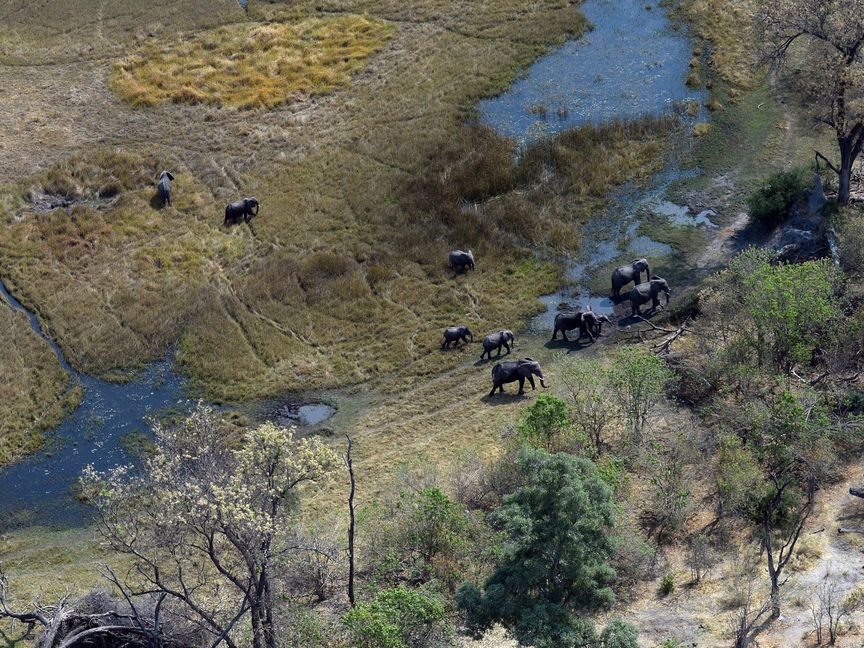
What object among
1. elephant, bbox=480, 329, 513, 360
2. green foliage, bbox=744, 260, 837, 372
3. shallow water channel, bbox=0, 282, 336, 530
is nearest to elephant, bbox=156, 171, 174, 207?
shallow water channel, bbox=0, 282, 336, 530

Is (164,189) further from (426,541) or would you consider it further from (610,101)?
(426,541)

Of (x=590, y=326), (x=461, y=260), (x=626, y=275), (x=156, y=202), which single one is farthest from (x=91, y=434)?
(x=626, y=275)

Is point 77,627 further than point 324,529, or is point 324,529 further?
point 324,529

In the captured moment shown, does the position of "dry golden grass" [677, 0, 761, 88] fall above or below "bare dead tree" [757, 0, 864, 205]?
below

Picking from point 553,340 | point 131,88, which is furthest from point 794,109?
point 131,88

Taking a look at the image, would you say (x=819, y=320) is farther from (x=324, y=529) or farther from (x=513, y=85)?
(x=513, y=85)

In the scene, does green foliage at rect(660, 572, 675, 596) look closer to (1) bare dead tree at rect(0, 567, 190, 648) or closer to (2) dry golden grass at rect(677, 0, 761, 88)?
(1) bare dead tree at rect(0, 567, 190, 648)

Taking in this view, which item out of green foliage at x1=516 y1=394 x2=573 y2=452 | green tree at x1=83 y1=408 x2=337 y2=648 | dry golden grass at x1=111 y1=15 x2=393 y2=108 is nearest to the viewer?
green tree at x1=83 y1=408 x2=337 y2=648
